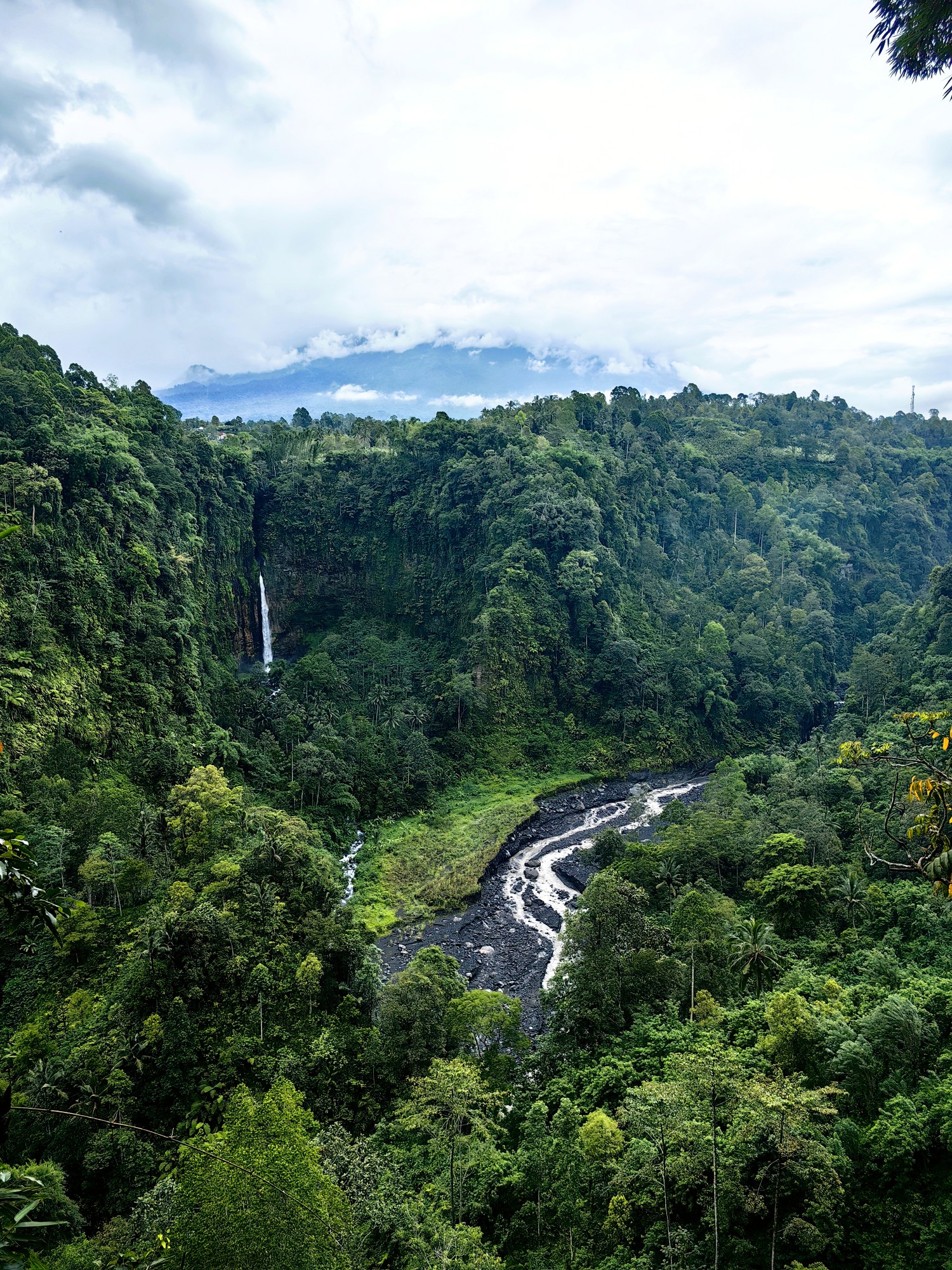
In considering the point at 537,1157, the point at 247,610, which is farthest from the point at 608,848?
the point at 247,610

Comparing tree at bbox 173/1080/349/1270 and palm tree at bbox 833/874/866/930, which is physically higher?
tree at bbox 173/1080/349/1270

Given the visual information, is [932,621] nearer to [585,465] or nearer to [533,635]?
[533,635]

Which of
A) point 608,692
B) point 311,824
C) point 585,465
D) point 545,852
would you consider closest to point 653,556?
point 585,465

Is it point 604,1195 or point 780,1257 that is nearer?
point 780,1257

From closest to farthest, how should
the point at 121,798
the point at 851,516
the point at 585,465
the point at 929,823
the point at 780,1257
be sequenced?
the point at 929,823 → the point at 780,1257 → the point at 121,798 → the point at 585,465 → the point at 851,516

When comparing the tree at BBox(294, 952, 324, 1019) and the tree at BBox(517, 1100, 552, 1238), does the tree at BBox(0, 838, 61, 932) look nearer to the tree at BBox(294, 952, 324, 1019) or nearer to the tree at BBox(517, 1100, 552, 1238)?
the tree at BBox(517, 1100, 552, 1238)

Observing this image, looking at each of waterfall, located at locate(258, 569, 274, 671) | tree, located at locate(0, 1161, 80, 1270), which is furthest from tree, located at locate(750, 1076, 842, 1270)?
waterfall, located at locate(258, 569, 274, 671)

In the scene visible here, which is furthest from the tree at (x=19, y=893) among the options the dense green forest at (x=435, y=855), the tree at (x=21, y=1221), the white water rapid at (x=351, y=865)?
the white water rapid at (x=351, y=865)
